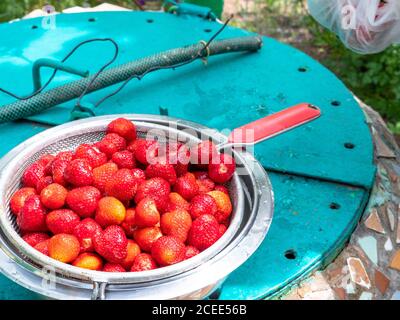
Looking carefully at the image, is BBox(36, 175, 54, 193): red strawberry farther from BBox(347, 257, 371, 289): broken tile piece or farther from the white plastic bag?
the white plastic bag

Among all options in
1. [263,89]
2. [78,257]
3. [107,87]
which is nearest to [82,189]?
[78,257]

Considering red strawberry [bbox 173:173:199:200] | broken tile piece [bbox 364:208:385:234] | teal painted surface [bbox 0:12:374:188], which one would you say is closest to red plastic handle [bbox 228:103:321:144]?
teal painted surface [bbox 0:12:374:188]

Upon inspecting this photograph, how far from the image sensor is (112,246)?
1.11 metres

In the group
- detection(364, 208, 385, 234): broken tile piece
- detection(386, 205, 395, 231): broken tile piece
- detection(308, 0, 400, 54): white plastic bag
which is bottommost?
detection(386, 205, 395, 231): broken tile piece

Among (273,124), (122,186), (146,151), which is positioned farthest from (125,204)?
(273,124)

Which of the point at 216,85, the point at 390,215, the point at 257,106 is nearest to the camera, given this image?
the point at 390,215

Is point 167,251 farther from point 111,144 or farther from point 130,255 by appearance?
point 111,144

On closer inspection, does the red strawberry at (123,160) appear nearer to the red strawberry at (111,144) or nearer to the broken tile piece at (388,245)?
the red strawberry at (111,144)

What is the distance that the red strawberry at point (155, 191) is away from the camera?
1210 millimetres

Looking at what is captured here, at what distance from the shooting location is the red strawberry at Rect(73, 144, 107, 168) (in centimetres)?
132

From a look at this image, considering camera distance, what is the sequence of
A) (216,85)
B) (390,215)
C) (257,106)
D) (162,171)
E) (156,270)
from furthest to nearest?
1. (216,85)
2. (257,106)
3. (390,215)
4. (162,171)
5. (156,270)

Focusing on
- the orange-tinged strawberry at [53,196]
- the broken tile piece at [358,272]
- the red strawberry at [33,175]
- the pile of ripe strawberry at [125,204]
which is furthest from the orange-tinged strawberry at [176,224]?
the broken tile piece at [358,272]

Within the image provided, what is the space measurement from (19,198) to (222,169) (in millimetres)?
468

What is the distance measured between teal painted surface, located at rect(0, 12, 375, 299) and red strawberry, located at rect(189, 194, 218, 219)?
16 cm
